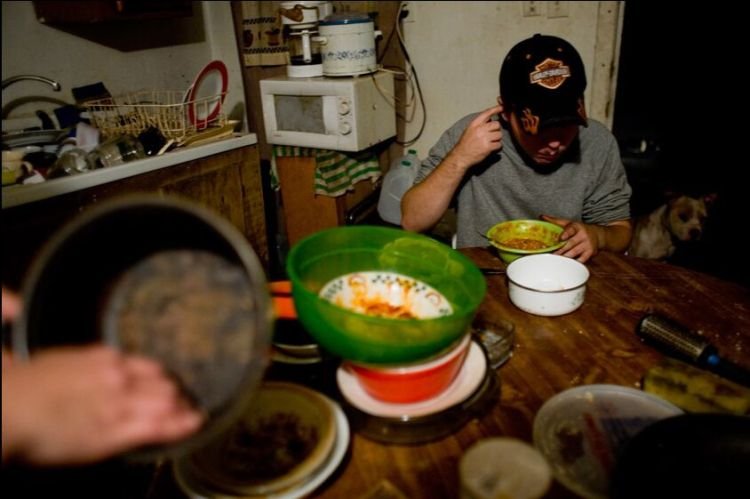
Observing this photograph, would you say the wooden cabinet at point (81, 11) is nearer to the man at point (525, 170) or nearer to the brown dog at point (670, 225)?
the man at point (525, 170)

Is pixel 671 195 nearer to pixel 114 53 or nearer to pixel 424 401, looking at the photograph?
pixel 424 401

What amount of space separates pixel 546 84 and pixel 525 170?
0.42 m

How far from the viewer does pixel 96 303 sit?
2.42 ft

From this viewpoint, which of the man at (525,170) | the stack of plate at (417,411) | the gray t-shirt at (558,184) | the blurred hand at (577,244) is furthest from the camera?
the gray t-shirt at (558,184)

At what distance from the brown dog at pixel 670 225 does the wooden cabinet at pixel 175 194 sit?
89.9 inches

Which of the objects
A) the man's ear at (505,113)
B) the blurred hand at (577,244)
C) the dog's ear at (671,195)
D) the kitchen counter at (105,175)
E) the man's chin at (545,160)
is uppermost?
the man's ear at (505,113)

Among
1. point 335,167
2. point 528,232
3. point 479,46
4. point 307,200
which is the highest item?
point 479,46

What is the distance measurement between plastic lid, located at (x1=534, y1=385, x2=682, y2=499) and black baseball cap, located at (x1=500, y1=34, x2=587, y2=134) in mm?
905

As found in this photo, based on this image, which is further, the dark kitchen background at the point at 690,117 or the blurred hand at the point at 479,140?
the dark kitchen background at the point at 690,117

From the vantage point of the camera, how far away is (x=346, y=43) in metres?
3.05

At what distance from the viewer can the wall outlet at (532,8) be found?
3.16 meters

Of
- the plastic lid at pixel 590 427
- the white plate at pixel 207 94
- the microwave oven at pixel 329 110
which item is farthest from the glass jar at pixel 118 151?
the plastic lid at pixel 590 427

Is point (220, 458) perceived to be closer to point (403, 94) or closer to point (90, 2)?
point (90, 2)

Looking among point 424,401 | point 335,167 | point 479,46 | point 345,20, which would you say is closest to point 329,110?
point 335,167
